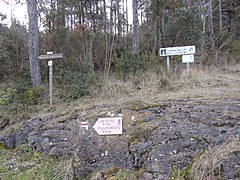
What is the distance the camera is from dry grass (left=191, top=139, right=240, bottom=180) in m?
3.41

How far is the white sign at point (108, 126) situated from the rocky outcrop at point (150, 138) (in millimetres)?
88

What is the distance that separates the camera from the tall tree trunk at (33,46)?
299 inches

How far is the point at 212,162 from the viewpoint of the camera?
3.47 meters

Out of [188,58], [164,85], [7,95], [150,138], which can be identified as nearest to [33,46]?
[7,95]

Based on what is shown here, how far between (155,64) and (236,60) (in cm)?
413

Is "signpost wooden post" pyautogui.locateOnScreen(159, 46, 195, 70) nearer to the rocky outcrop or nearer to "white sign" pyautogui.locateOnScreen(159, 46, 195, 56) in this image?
"white sign" pyautogui.locateOnScreen(159, 46, 195, 56)

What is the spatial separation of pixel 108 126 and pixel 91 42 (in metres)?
4.75

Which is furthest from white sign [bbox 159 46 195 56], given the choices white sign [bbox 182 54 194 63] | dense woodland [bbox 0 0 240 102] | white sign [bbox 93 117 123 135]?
white sign [bbox 93 117 123 135]

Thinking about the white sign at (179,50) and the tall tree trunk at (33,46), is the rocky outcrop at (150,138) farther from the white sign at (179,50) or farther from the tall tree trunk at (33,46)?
the white sign at (179,50)

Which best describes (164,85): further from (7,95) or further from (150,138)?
(7,95)

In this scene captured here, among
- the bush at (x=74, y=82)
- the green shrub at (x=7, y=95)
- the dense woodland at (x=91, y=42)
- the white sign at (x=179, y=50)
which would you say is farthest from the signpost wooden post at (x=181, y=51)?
the green shrub at (x=7, y=95)

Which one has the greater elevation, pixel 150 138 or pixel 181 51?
pixel 181 51

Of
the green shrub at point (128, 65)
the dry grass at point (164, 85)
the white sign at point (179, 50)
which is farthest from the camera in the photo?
the green shrub at point (128, 65)

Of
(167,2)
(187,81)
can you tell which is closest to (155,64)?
(187,81)
